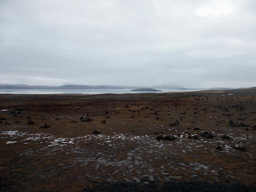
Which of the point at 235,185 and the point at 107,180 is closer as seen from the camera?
the point at 235,185

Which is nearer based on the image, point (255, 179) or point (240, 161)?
point (255, 179)

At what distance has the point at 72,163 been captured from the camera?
733 centimetres

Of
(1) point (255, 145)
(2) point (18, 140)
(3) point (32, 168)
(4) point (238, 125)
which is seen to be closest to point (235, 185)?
(1) point (255, 145)

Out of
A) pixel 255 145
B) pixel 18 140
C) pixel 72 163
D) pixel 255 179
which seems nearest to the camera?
pixel 255 179

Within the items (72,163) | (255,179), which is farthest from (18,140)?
(255,179)

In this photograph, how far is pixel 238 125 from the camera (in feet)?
46.2

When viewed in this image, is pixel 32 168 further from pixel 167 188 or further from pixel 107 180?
pixel 167 188

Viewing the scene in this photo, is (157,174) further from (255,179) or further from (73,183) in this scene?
(255,179)

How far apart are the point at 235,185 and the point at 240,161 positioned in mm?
2399

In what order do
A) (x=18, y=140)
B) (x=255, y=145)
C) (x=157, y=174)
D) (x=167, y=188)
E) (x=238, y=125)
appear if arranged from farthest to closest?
(x=238, y=125)
(x=18, y=140)
(x=255, y=145)
(x=157, y=174)
(x=167, y=188)

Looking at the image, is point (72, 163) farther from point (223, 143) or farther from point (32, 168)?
point (223, 143)

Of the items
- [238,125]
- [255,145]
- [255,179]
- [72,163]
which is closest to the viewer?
[255,179]

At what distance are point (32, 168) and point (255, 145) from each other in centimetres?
1272

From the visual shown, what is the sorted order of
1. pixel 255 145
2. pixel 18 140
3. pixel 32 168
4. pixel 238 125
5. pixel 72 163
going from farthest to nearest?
pixel 238 125
pixel 18 140
pixel 255 145
pixel 72 163
pixel 32 168
